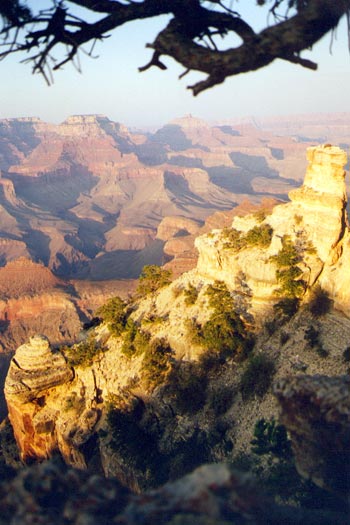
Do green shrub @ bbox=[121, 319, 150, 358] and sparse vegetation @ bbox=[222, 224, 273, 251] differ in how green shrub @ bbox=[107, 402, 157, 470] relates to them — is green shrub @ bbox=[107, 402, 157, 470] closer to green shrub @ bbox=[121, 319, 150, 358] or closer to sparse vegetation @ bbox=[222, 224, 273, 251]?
green shrub @ bbox=[121, 319, 150, 358]

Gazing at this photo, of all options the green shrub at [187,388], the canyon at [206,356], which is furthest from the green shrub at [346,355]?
the green shrub at [187,388]

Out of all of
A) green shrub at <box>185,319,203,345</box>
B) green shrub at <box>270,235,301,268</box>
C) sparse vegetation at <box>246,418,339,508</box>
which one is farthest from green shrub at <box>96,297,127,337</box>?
sparse vegetation at <box>246,418,339,508</box>

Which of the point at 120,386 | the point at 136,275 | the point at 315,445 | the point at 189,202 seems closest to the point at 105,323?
the point at 120,386

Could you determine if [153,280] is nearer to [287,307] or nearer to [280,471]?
A: [287,307]

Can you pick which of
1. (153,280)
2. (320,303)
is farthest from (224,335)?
(153,280)

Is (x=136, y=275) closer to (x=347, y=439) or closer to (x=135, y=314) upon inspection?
(x=135, y=314)

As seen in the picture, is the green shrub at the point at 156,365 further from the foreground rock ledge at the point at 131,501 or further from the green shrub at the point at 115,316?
the foreground rock ledge at the point at 131,501
